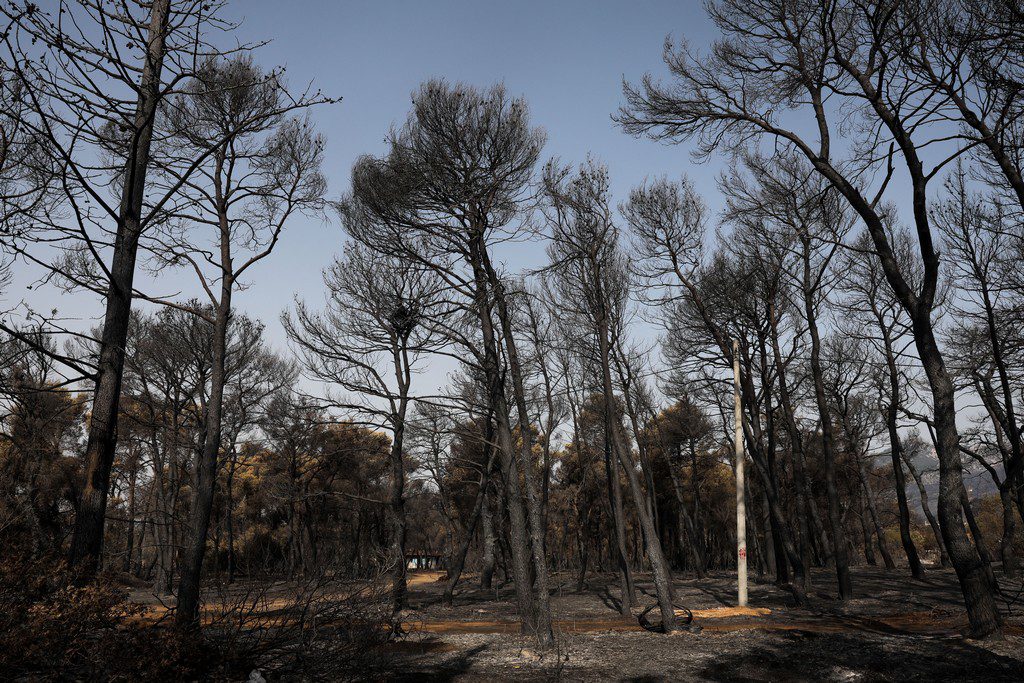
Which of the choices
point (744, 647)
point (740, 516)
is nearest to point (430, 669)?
point (744, 647)

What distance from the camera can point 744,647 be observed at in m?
9.85

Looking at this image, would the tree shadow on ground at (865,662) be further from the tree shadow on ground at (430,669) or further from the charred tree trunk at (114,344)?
the charred tree trunk at (114,344)

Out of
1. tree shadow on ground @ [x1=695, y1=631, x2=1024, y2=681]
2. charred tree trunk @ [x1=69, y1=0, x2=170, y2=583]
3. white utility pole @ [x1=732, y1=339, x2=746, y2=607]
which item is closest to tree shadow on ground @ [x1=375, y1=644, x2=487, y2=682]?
tree shadow on ground @ [x1=695, y1=631, x2=1024, y2=681]

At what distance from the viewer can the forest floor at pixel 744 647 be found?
26.2 feet

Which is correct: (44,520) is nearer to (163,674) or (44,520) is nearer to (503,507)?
(163,674)

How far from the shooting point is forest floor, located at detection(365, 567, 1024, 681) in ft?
26.2

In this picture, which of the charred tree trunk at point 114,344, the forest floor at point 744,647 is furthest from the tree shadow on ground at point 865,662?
the charred tree trunk at point 114,344

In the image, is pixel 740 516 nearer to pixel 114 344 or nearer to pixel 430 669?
pixel 430 669

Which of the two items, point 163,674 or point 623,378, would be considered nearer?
point 163,674

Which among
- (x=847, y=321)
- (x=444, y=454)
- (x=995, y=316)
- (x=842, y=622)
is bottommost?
(x=842, y=622)

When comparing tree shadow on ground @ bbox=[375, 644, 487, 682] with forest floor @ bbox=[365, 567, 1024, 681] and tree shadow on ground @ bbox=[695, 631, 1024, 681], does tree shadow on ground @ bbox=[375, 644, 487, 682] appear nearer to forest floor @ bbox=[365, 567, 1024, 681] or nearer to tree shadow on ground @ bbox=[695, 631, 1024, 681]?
forest floor @ bbox=[365, 567, 1024, 681]

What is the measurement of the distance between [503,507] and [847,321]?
1424cm

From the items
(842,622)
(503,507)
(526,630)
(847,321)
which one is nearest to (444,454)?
(503,507)

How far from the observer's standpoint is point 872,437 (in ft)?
88.2
